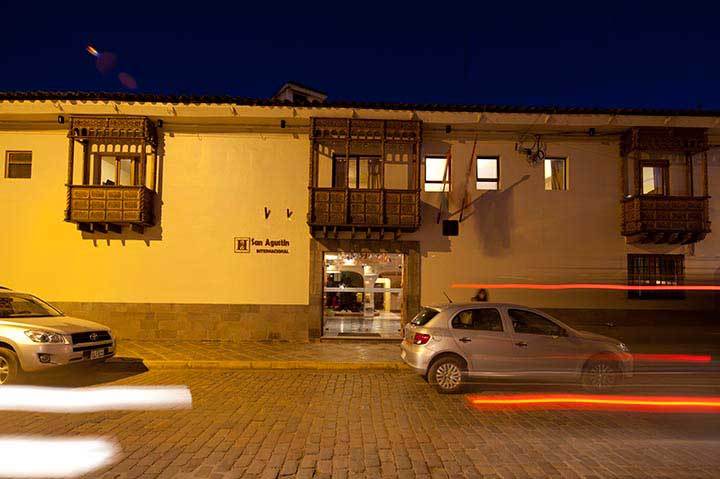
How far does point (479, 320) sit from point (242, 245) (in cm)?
809

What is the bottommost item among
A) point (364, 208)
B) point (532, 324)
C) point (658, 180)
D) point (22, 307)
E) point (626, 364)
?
point (626, 364)

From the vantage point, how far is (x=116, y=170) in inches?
579

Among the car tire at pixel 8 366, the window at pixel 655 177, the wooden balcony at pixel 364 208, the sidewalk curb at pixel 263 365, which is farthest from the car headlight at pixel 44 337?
the window at pixel 655 177

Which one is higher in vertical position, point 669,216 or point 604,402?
point 669,216

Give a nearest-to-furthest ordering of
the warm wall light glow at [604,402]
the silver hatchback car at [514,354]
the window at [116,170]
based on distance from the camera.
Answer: the warm wall light glow at [604,402], the silver hatchback car at [514,354], the window at [116,170]

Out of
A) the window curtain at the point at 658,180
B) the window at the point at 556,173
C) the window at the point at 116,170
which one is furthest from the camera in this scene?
the window at the point at 556,173

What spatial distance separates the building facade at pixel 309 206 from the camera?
14281 mm

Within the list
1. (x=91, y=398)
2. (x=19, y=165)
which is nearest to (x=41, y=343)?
(x=91, y=398)

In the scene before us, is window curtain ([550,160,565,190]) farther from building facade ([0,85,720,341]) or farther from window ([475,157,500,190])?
window ([475,157,500,190])

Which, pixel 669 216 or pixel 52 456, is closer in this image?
pixel 52 456

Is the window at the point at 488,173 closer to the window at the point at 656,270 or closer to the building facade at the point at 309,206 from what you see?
the building facade at the point at 309,206

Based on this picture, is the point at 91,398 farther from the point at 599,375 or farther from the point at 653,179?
the point at 653,179

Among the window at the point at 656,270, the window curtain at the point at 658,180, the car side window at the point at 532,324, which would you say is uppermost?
the window curtain at the point at 658,180

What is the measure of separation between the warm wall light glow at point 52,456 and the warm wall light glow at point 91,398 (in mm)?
1450
